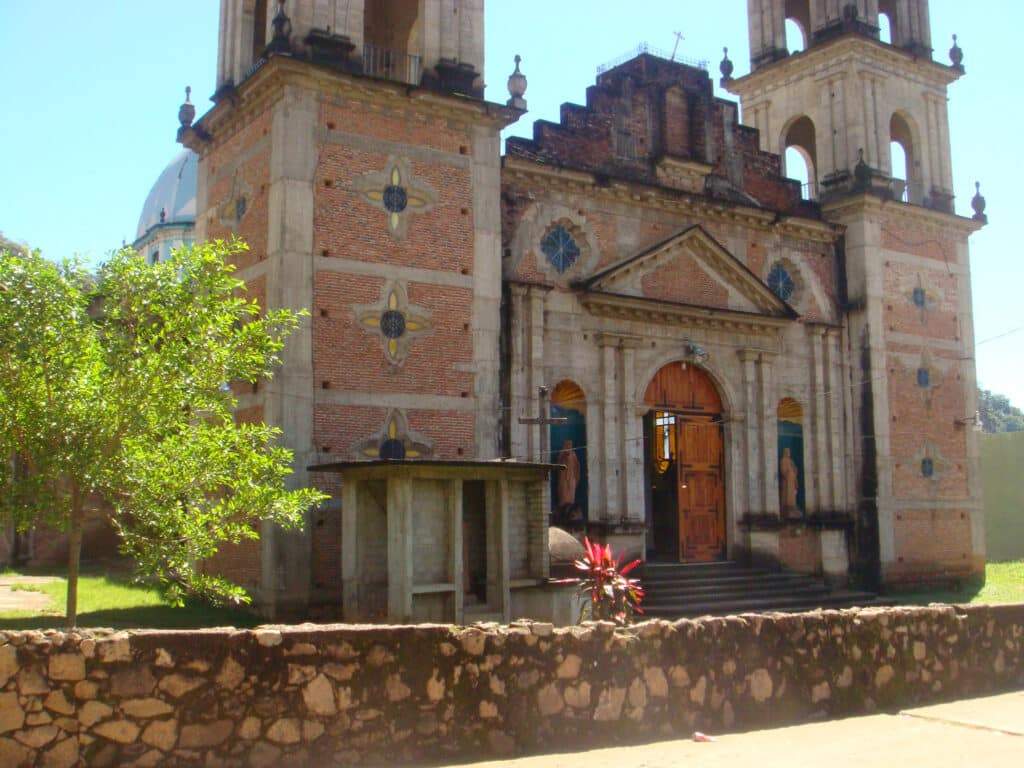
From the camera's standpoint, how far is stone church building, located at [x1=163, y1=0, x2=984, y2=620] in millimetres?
19703

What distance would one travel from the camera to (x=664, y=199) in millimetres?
25188

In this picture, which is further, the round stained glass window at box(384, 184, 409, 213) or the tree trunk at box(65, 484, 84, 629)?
the round stained glass window at box(384, 184, 409, 213)

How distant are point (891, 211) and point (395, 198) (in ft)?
48.7

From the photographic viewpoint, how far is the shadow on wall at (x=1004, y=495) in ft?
129

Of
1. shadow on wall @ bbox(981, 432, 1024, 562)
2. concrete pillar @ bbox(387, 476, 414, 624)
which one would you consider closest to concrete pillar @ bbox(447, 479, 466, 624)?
concrete pillar @ bbox(387, 476, 414, 624)

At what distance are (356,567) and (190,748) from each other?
896 centimetres

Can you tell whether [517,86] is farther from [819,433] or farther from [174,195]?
[174,195]

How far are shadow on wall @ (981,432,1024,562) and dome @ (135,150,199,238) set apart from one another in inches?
1357

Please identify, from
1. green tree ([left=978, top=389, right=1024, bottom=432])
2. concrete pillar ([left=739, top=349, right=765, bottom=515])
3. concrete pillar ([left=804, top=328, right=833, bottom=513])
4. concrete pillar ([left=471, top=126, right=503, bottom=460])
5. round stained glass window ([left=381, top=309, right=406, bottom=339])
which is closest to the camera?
round stained glass window ([left=381, top=309, right=406, bottom=339])

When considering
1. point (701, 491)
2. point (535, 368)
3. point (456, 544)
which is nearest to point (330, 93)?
point (535, 368)

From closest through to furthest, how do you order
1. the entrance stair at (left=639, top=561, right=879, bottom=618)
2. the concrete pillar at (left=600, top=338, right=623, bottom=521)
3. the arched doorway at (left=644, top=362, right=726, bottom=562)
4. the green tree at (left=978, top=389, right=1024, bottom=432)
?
1. the entrance stair at (left=639, top=561, right=879, bottom=618)
2. the concrete pillar at (left=600, top=338, right=623, bottom=521)
3. the arched doorway at (left=644, top=362, right=726, bottom=562)
4. the green tree at (left=978, top=389, right=1024, bottom=432)

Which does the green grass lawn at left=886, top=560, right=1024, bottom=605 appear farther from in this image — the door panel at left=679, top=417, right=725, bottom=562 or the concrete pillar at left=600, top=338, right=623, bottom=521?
the concrete pillar at left=600, top=338, right=623, bottom=521

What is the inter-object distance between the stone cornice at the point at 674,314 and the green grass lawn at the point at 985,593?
730 centimetres

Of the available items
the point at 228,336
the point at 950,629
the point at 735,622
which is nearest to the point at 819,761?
the point at 735,622
